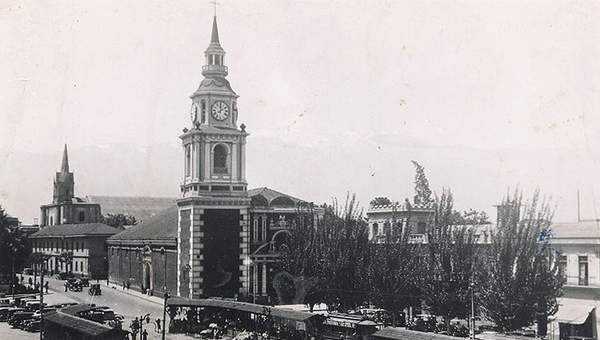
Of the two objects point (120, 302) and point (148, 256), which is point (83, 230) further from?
point (120, 302)

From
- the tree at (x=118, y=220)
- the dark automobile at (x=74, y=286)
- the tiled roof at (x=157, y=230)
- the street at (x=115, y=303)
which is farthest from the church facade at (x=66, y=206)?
the dark automobile at (x=74, y=286)

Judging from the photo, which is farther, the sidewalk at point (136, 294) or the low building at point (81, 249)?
the low building at point (81, 249)

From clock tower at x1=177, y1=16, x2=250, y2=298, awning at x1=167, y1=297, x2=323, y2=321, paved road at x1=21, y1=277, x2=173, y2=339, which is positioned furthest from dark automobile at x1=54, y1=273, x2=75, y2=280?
awning at x1=167, y1=297, x2=323, y2=321

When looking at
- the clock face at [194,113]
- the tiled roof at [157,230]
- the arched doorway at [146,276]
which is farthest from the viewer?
the arched doorway at [146,276]

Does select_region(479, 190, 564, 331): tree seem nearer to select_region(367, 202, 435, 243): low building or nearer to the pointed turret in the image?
select_region(367, 202, 435, 243): low building

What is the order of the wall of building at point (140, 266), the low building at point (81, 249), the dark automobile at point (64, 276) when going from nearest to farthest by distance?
the wall of building at point (140, 266), the dark automobile at point (64, 276), the low building at point (81, 249)

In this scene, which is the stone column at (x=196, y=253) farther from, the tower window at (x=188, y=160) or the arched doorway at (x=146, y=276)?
the arched doorway at (x=146, y=276)
